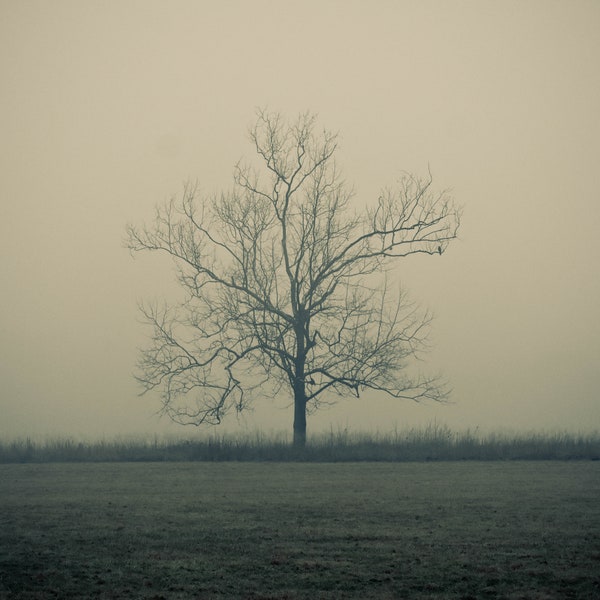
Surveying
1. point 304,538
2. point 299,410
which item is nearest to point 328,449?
point 299,410

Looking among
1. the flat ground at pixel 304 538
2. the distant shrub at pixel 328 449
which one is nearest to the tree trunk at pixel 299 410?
the distant shrub at pixel 328 449

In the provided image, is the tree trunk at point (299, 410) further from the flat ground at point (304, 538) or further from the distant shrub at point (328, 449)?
the flat ground at point (304, 538)

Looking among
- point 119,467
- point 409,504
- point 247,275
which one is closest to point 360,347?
point 247,275

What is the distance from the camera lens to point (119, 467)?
923 inches

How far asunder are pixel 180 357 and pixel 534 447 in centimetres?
1282

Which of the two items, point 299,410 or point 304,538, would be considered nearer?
point 304,538

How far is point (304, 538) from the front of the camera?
415 inches

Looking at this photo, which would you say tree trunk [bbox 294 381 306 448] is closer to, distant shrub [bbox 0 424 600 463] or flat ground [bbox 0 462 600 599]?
distant shrub [bbox 0 424 600 463]

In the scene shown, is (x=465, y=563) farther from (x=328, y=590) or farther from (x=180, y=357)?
(x=180, y=357)

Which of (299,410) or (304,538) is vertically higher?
(299,410)

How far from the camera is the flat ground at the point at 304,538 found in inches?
322

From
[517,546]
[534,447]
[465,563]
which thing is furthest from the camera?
[534,447]

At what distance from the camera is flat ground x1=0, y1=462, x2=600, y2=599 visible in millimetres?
8188

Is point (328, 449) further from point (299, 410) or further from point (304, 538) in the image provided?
point (304, 538)
